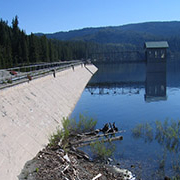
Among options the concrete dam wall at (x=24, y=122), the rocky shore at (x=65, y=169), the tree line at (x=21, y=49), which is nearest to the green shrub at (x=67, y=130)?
the concrete dam wall at (x=24, y=122)

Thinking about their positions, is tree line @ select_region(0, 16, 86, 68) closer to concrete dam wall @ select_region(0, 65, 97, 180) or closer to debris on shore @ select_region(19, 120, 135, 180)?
concrete dam wall @ select_region(0, 65, 97, 180)

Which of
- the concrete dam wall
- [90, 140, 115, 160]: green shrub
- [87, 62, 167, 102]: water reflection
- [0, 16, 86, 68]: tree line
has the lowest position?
[87, 62, 167, 102]: water reflection

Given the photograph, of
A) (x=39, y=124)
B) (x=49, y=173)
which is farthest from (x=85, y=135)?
(x=49, y=173)

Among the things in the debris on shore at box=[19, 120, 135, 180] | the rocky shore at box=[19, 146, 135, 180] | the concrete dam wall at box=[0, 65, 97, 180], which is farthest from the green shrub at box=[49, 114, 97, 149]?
the rocky shore at box=[19, 146, 135, 180]

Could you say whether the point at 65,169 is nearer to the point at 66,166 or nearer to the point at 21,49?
the point at 66,166

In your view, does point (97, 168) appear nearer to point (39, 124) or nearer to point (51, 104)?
point (39, 124)

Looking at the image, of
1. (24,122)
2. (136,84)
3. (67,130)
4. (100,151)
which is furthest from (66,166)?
(136,84)

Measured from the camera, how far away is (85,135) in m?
17.7

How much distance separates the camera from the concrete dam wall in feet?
38.6

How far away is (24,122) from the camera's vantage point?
15.8 m

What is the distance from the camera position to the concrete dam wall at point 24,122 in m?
11.8

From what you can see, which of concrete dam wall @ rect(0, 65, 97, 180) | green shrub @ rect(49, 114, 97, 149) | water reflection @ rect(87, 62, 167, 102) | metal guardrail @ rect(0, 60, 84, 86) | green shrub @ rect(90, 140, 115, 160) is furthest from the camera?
water reflection @ rect(87, 62, 167, 102)

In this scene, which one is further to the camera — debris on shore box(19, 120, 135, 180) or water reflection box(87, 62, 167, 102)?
water reflection box(87, 62, 167, 102)

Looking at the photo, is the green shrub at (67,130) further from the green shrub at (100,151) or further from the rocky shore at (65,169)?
the green shrub at (100,151)
